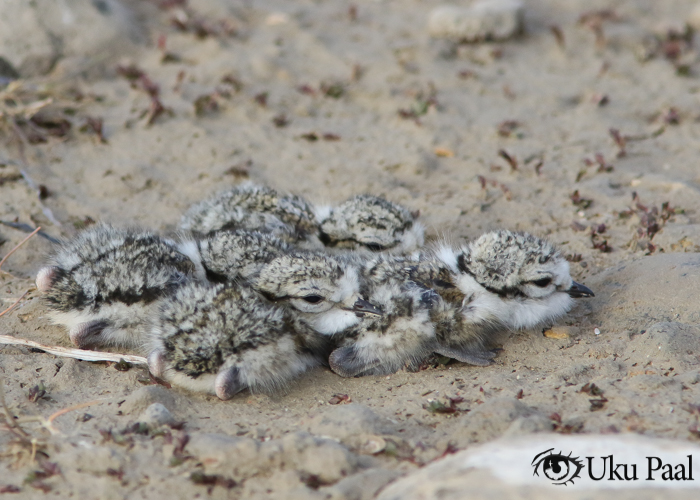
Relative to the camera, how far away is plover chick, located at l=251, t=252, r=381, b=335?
169 inches

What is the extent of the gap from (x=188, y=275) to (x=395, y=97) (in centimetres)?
382

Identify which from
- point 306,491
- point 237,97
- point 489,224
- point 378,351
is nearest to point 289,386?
point 378,351

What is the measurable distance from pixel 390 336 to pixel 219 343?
105 cm

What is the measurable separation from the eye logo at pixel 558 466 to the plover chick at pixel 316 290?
1.56 metres

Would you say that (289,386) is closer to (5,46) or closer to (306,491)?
(306,491)

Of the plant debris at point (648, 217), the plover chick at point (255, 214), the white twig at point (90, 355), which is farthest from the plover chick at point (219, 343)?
the plant debris at point (648, 217)

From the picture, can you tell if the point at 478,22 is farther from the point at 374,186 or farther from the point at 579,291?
the point at 579,291

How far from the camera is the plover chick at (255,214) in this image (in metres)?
5.31

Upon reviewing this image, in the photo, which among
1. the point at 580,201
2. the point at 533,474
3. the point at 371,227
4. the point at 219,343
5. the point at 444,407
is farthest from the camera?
the point at 580,201

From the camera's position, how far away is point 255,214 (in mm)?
5359

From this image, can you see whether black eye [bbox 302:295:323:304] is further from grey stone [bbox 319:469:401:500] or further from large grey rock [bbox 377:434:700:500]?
large grey rock [bbox 377:434:700:500]

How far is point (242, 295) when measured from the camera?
417 cm

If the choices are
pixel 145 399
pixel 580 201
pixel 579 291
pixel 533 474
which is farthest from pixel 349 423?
pixel 580 201

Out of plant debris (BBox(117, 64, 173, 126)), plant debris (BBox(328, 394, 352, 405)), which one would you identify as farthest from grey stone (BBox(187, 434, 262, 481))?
plant debris (BBox(117, 64, 173, 126))
